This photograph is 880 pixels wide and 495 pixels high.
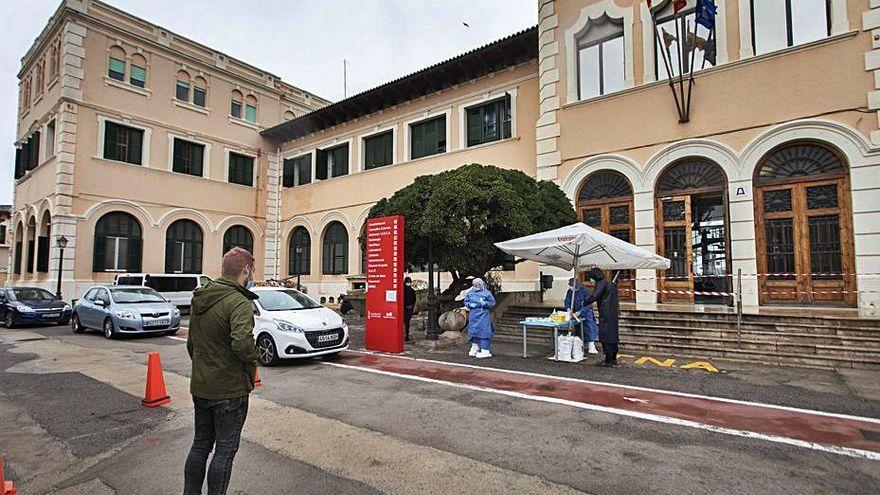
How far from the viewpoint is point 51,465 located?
14.0ft

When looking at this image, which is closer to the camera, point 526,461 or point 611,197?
point 526,461

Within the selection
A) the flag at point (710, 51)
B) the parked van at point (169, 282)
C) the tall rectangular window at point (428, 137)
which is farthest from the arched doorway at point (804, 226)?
the parked van at point (169, 282)

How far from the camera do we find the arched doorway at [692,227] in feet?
40.5

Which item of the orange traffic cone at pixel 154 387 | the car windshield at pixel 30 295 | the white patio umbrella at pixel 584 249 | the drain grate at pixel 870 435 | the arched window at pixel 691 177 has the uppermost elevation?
the arched window at pixel 691 177

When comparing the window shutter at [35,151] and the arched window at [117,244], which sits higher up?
the window shutter at [35,151]

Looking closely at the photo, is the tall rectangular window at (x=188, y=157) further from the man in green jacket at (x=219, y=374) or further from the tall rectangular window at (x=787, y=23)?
the tall rectangular window at (x=787, y=23)

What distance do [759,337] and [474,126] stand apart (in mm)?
13221

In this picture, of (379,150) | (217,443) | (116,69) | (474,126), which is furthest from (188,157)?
(217,443)

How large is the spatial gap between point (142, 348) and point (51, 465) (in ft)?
25.2

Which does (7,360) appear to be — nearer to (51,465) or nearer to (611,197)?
(51,465)

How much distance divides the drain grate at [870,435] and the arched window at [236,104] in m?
28.8

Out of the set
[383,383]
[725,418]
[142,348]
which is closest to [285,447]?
[383,383]

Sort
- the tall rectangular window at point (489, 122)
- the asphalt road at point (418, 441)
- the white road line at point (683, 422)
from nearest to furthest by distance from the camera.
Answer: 1. the asphalt road at point (418, 441)
2. the white road line at point (683, 422)
3. the tall rectangular window at point (489, 122)

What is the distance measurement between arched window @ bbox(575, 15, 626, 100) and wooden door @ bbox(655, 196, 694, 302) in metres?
3.87
